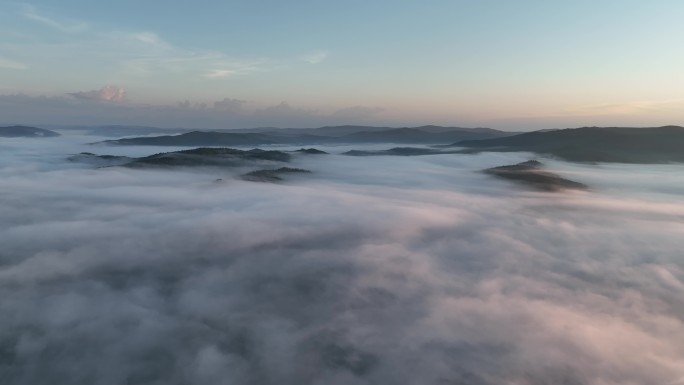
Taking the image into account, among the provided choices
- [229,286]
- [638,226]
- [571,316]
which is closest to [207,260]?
[229,286]

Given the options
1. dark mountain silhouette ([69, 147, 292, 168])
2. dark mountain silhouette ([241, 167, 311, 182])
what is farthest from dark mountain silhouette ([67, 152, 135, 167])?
dark mountain silhouette ([241, 167, 311, 182])

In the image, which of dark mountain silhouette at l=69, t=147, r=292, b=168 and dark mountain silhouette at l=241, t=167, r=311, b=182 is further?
dark mountain silhouette at l=69, t=147, r=292, b=168

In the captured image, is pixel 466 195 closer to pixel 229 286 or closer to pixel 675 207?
pixel 675 207

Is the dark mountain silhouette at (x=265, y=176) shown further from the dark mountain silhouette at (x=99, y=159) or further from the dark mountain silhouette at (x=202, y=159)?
the dark mountain silhouette at (x=99, y=159)

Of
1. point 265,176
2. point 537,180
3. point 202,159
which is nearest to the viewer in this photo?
point 537,180

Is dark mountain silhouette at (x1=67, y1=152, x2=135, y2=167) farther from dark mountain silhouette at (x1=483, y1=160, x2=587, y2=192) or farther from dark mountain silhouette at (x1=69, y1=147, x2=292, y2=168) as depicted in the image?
dark mountain silhouette at (x1=483, y1=160, x2=587, y2=192)

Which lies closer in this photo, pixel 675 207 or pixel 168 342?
pixel 168 342

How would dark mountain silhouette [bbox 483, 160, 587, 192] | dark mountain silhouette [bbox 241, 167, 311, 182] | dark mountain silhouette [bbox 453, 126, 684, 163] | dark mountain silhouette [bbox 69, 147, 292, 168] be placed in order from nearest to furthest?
dark mountain silhouette [bbox 483, 160, 587, 192] → dark mountain silhouette [bbox 241, 167, 311, 182] → dark mountain silhouette [bbox 69, 147, 292, 168] → dark mountain silhouette [bbox 453, 126, 684, 163]

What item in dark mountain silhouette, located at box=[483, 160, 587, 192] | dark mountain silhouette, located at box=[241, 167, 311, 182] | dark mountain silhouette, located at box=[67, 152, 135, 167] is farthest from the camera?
dark mountain silhouette, located at box=[67, 152, 135, 167]

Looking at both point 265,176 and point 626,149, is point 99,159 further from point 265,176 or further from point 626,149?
point 626,149

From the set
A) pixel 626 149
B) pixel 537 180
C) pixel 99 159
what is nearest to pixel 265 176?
pixel 537 180

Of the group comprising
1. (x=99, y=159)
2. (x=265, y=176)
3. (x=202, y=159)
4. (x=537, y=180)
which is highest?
(x=537, y=180)
